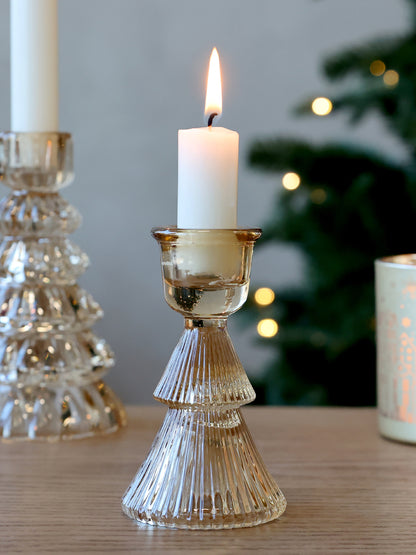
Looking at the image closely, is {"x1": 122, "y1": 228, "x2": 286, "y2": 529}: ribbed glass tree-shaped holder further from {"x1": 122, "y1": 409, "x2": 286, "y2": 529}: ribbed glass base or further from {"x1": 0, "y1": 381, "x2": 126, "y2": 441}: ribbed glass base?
{"x1": 0, "y1": 381, "x2": 126, "y2": 441}: ribbed glass base

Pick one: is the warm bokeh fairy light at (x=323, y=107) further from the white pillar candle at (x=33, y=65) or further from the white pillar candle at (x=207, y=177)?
the white pillar candle at (x=207, y=177)

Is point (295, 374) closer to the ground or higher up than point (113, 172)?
closer to the ground

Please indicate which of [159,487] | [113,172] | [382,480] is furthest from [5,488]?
[113,172]

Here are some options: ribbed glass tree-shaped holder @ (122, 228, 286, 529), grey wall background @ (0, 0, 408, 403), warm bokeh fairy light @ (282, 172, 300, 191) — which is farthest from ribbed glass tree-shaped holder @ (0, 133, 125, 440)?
grey wall background @ (0, 0, 408, 403)

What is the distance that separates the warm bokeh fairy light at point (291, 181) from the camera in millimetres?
1227

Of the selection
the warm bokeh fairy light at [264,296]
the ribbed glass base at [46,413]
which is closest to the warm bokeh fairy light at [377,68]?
the warm bokeh fairy light at [264,296]

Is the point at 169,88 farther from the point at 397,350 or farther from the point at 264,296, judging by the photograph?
the point at 397,350

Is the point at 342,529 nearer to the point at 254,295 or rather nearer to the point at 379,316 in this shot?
the point at 379,316

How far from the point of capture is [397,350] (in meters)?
0.60

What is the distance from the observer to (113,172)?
1.42 metres

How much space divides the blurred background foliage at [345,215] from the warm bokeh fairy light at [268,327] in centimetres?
12

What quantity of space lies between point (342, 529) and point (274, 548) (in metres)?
0.05

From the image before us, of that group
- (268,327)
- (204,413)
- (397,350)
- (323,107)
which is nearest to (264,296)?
(268,327)

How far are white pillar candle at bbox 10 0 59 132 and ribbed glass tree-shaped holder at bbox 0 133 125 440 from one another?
18 mm
